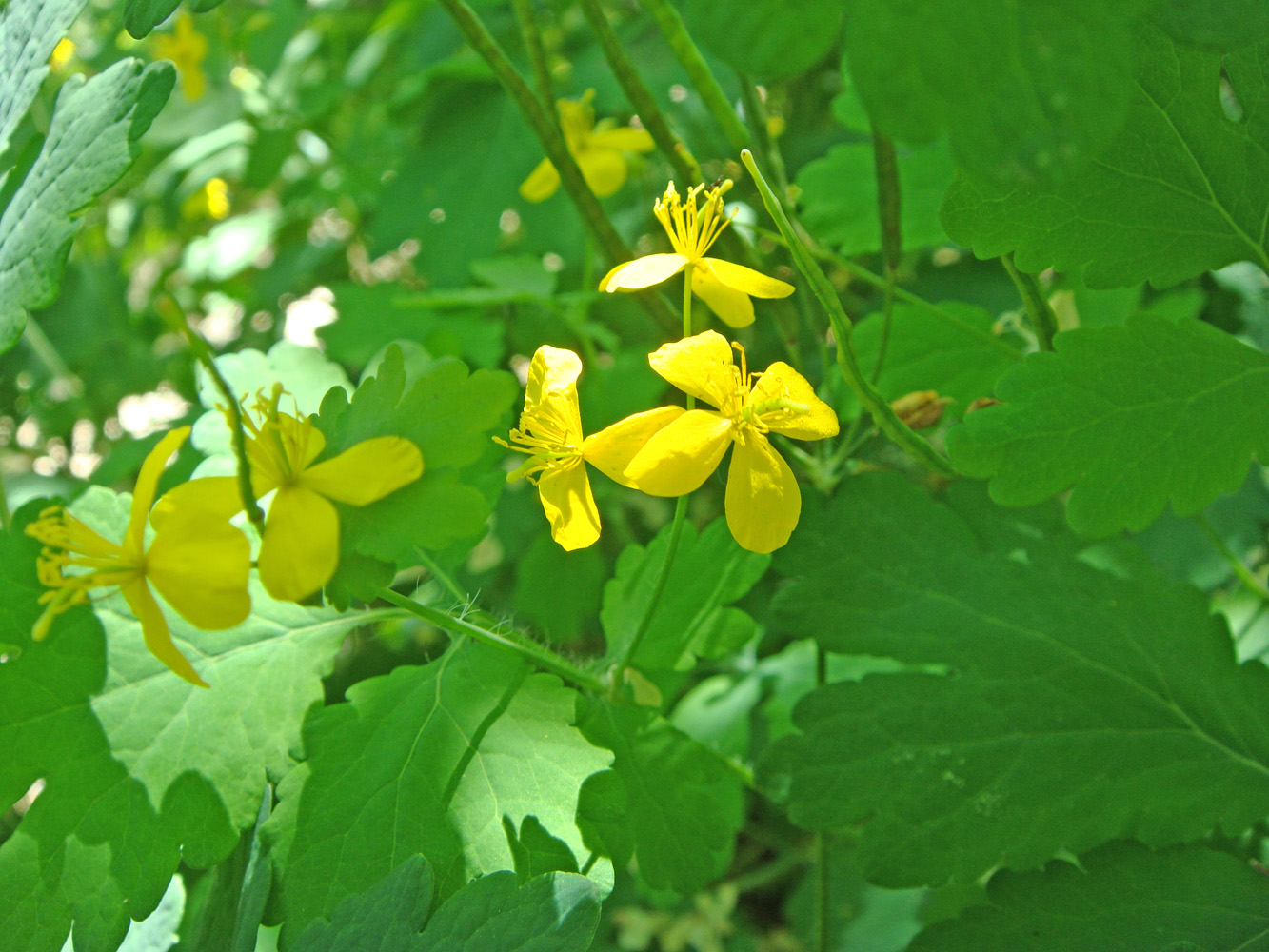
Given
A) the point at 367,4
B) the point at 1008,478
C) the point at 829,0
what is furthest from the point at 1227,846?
the point at 367,4

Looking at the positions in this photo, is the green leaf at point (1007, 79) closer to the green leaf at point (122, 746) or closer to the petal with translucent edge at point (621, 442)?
the petal with translucent edge at point (621, 442)

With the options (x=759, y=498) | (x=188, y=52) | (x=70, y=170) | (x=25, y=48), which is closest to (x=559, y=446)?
(x=759, y=498)

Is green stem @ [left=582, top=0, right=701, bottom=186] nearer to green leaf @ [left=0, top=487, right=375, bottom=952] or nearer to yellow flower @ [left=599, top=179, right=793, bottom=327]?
yellow flower @ [left=599, top=179, right=793, bottom=327]

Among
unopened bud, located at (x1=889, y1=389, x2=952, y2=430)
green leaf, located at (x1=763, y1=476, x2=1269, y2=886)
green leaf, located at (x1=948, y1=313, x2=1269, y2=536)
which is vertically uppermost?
green leaf, located at (x1=948, y1=313, x2=1269, y2=536)

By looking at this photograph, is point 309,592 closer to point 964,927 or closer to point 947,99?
point 947,99

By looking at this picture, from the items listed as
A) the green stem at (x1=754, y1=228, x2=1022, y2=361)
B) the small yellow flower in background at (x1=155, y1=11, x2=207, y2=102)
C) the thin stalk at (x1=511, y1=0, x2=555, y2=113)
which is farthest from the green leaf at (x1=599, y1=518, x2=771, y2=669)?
the small yellow flower in background at (x1=155, y1=11, x2=207, y2=102)

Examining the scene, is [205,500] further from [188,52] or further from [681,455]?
[188,52]

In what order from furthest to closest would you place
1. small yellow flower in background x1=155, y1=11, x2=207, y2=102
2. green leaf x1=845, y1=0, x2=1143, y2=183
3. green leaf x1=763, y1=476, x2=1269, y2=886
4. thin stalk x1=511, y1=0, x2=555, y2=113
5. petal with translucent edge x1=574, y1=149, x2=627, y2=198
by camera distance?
small yellow flower in background x1=155, y1=11, x2=207, y2=102 < petal with translucent edge x1=574, y1=149, x2=627, y2=198 < thin stalk x1=511, y1=0, x2=555, y2=113 < green leaf x1=763, y1=476, x2=1269, y2=886 < green leaf x1=845, y1=0, x2=1143, y2=183
